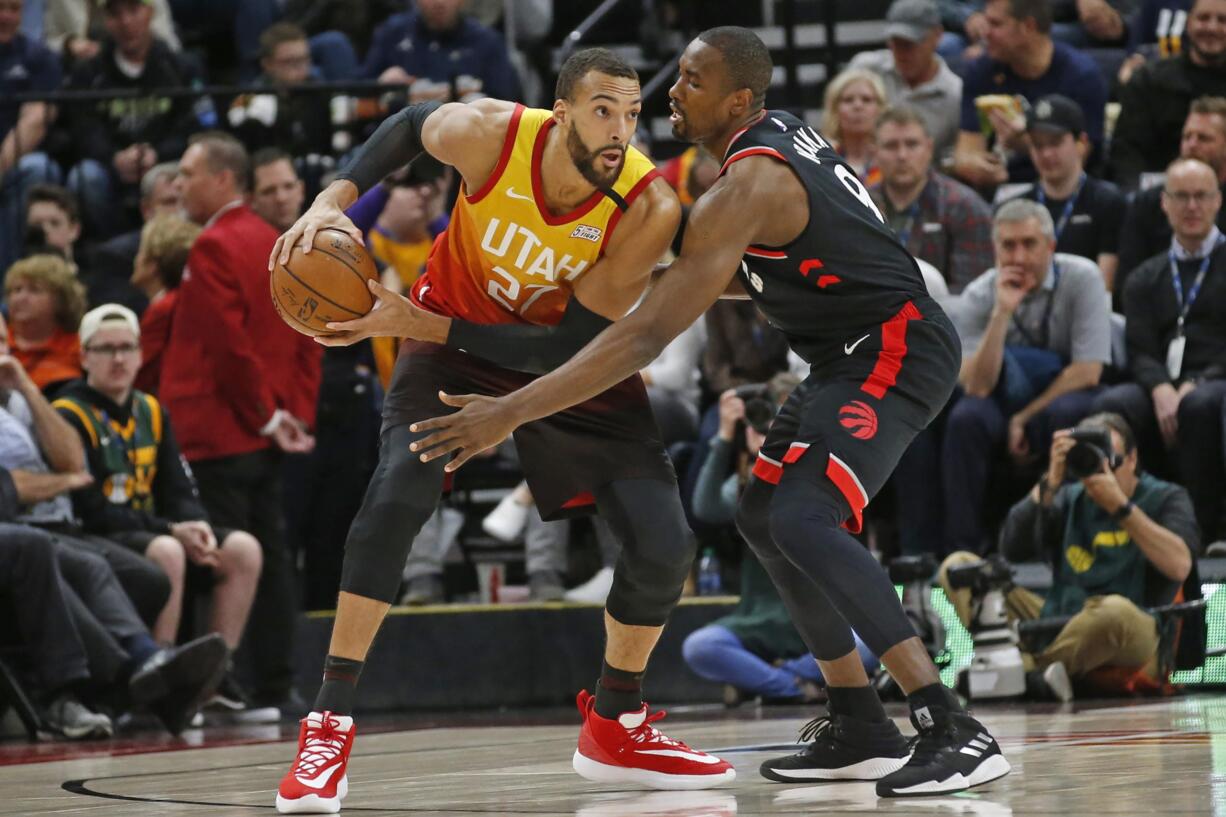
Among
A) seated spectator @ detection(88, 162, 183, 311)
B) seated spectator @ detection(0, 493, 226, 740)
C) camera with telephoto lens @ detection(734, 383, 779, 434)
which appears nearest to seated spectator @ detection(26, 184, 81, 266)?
seated spectator @ detection(88, 162, 183, 311)

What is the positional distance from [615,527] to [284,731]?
2.98 m

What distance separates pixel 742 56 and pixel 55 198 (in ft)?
20.3

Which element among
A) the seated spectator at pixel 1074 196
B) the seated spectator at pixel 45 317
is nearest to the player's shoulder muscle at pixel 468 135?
the seated spectator at pixel 45 317

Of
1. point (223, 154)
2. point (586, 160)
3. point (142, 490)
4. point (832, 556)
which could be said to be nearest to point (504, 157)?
point (586, 160)

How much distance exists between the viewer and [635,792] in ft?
14.8

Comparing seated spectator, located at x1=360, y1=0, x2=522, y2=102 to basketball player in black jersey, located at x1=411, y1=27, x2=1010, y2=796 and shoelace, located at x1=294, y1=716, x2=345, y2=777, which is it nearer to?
basketball player in black jersey, located at x1=411, y1=27, x2=1010, y2=796

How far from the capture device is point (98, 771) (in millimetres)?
5547

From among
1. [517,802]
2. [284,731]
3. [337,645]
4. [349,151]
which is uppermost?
[349,151]

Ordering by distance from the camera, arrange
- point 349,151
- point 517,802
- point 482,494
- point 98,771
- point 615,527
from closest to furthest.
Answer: point 517,802, point 615,527, point 98,771, point 482,494, point 349,151

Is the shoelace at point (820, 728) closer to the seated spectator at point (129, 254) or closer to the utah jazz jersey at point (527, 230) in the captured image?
the utah jazz jersey at point (527, 230)

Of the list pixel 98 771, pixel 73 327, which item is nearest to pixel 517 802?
pixel 98 771

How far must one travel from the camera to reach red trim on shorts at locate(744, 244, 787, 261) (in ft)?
14.5

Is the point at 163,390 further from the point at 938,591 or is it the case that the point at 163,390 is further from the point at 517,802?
the point at 517,802

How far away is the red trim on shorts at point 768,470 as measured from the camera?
4492 millimetres
